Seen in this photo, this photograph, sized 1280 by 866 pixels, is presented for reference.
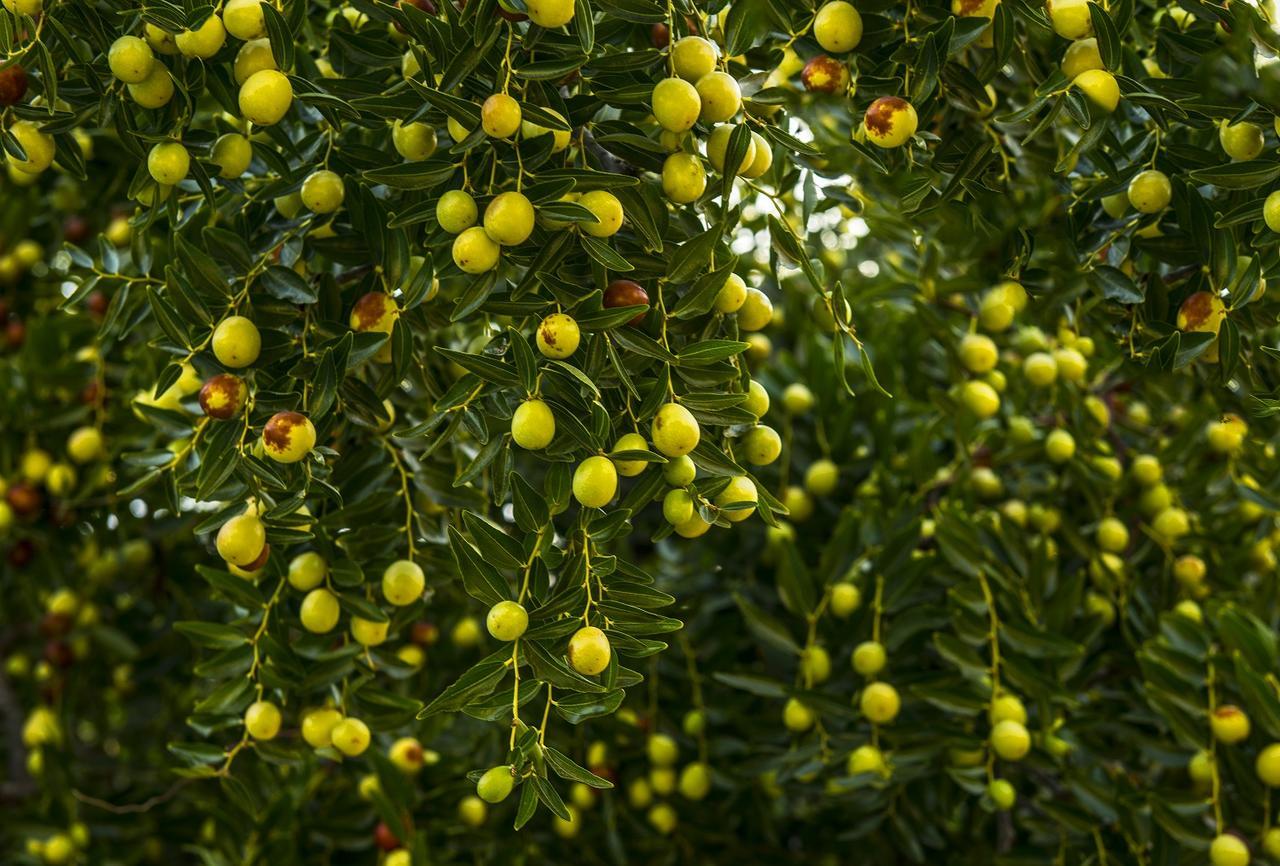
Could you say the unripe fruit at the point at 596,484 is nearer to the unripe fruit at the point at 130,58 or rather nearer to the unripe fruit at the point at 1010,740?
the unripe fruit at the point at 130,58

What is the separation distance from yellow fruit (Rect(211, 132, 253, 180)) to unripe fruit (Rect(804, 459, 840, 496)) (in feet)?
4.28

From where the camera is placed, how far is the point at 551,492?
1104 mm

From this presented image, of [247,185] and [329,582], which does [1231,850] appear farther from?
[247,185]

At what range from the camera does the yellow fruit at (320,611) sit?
137 centimetres

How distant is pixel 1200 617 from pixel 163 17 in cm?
183

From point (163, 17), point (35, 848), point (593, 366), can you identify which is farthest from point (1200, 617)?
point (35, 848)

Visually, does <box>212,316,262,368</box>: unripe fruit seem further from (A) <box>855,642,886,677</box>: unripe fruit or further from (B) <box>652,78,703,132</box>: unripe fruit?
(A) <box>855,642,886,677</box>: unripe fruit

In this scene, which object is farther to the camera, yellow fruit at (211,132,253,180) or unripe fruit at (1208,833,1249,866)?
unripe fruit at (1208,833,1249,866)

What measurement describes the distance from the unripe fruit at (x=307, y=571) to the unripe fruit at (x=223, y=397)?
0.72ft

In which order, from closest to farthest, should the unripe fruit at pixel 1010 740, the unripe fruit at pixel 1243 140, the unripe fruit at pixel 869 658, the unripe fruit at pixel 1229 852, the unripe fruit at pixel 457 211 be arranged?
1. the unripe fruit at pixel 457 211
2. the unripe fruit at pixel 1243 140
3. the unripe fruit at pixel 1229 852
4. the unripe fruit at pixel 1010 740
5. the unripe fruit at pixel 869 658

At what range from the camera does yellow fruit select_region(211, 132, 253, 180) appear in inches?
49.9

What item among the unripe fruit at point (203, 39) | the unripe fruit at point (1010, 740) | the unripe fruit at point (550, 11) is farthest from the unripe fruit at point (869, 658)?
the unripe fruit at point (203, 39)

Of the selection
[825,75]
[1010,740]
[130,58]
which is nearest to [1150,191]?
[825,75]

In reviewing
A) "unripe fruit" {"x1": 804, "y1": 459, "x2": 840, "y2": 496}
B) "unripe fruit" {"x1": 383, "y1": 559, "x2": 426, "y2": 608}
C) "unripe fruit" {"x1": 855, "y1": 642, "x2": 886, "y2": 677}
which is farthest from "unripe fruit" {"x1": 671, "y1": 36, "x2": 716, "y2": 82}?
"unripe fruit" {"x1": 804, "y1": 459, "x2": 840, "y2": 496}
